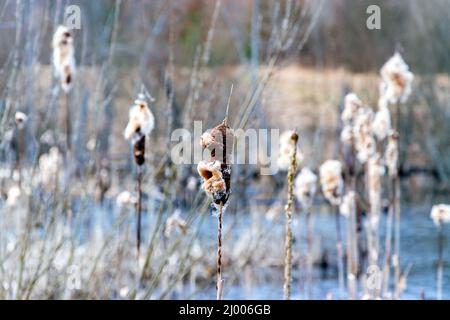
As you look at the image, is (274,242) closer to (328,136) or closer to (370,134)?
(370,134)

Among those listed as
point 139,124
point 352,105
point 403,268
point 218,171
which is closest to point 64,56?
point 139,124

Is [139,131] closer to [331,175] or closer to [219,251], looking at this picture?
[219,251]

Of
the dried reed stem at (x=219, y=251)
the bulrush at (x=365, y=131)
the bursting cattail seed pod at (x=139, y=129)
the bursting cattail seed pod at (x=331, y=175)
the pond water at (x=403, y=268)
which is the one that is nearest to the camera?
the dried reed stem at (x=219, y=251)

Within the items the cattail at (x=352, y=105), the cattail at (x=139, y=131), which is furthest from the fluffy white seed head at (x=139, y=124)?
the cattail at (x=352, y=105)

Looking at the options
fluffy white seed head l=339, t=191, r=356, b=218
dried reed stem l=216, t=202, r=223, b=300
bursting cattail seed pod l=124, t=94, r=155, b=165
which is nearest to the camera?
dried reed stem l=216, t=202, r=223, b=300

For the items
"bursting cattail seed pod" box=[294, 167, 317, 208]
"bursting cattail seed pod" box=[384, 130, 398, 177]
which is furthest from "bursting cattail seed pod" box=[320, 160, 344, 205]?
"bursting cattail seed pod" box=[384, 130, 398, 177]

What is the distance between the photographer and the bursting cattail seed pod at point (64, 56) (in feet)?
10.2

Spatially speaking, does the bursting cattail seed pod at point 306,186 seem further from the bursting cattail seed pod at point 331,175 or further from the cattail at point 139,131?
the cattail at point 139,131

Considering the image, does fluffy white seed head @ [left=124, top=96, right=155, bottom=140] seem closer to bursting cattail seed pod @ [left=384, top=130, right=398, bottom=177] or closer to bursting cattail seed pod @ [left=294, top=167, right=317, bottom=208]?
bursting cattail seed pod @ [left=384, top=130, right=398, bottom=177]

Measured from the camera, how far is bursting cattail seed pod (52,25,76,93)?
310 cm

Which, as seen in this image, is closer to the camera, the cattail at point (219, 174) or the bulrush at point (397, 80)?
the cattail at point (219, 174)

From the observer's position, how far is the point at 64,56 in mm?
3143

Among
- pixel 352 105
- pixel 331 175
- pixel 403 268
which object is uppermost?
pixel 352 105
